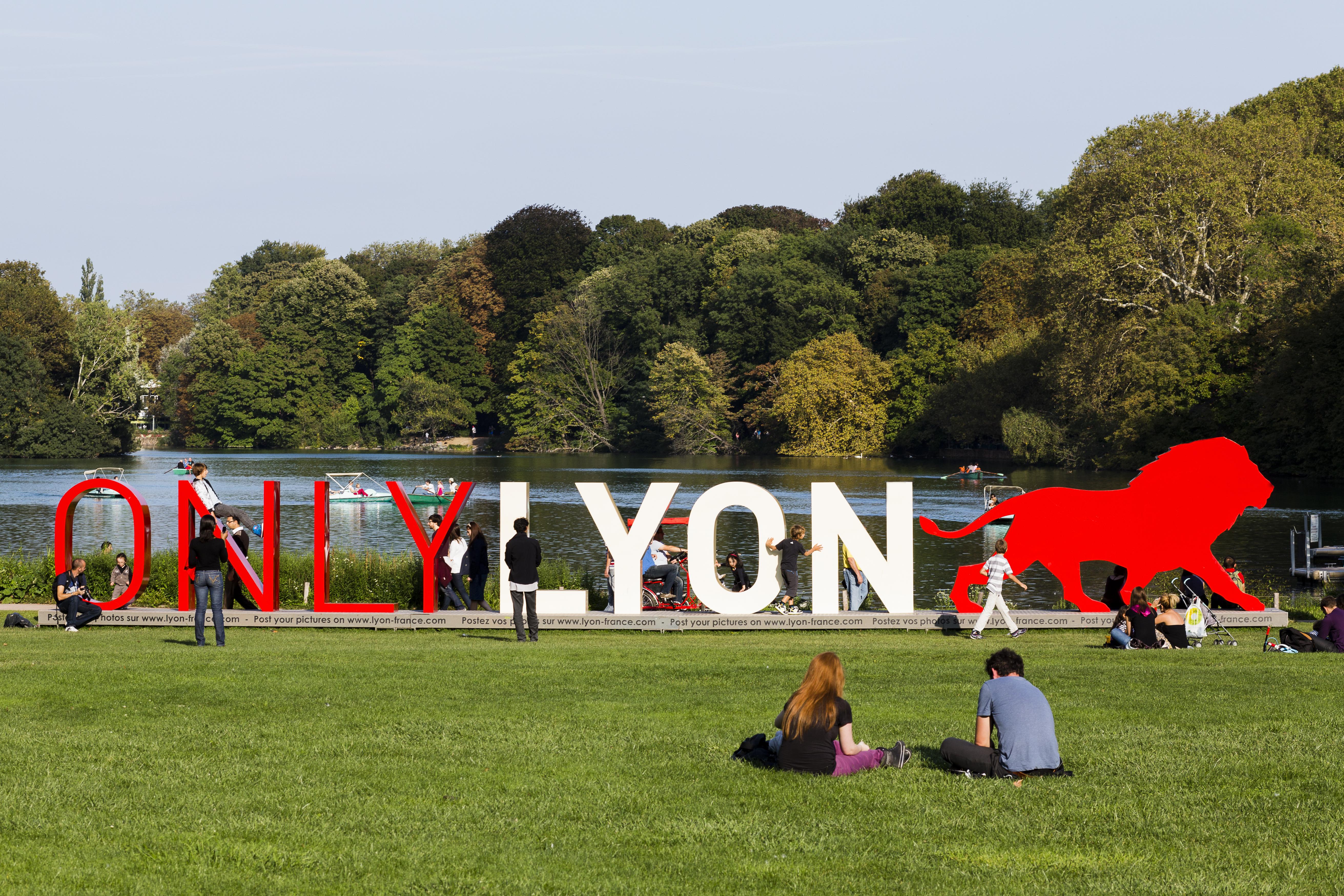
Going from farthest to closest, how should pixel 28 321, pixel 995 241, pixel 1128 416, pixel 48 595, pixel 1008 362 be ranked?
pixel 995 241, pixel 28 321, pixel 1008 362, pixel 1128 416, pixel 48 595

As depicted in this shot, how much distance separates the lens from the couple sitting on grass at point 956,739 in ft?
26.2

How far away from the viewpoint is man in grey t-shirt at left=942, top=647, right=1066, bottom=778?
26.1 ft

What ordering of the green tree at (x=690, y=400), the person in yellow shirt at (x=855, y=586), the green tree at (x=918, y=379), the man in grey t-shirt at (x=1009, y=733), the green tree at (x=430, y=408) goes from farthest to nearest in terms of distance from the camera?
the green tree at (x=430, y=408), the green tree at (x=690, y=400), the green tree at (x=918, y=379), the person in yellow shirt at (x=855, y=586), the man in grey t-shirt at (x=1009, y=733)

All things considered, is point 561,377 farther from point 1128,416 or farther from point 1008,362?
point 1128,416

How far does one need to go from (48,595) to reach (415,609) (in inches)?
283

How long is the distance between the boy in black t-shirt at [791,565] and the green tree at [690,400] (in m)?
76.1

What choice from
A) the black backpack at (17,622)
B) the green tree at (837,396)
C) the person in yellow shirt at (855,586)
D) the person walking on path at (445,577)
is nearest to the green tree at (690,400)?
the green tree at (837,396)

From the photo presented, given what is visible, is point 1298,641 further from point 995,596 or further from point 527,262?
point 527,262

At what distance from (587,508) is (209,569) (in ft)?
63.1

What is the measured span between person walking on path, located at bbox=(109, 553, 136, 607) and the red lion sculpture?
12.6 m

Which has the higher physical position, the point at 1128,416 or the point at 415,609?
the point at 1128,416

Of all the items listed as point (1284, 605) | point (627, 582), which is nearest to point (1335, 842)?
point (627, 582)

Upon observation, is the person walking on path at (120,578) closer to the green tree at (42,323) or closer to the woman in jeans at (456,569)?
the woman in jeans at (456,569)

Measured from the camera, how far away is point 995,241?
94750mm
